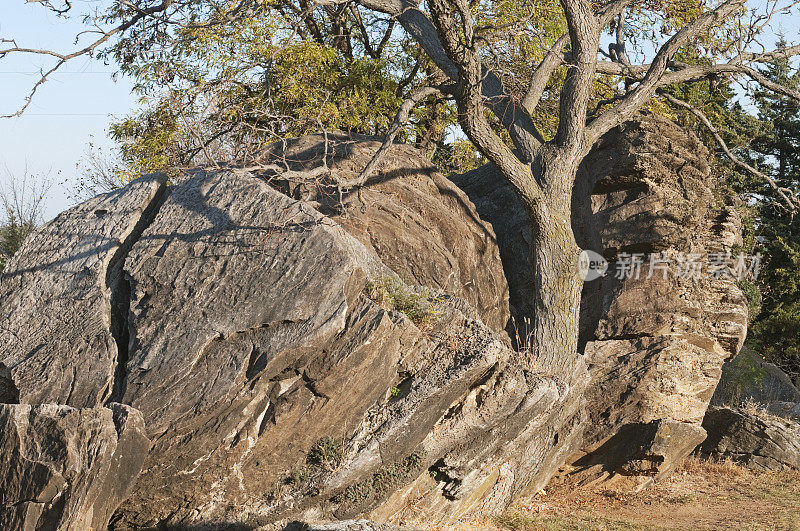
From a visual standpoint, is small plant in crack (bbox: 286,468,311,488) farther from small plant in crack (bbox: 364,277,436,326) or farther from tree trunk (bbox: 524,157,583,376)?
tree trunk (bbox: 524,157,583,376)

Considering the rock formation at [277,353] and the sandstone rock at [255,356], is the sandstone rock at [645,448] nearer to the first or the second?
the rock formation at [277,353]

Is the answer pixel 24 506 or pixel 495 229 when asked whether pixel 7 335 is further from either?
pixel 495 229

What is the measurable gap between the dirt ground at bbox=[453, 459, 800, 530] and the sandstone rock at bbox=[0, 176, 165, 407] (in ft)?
16.6

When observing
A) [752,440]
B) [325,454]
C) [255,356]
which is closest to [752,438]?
[752,440]

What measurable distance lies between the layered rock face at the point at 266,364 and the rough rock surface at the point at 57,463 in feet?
1.85

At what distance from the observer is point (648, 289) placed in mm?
13062

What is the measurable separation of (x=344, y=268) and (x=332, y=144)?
4308mm

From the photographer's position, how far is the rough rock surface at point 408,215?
10.5 meters

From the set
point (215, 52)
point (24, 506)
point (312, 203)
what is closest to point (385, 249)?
point (312, 203)

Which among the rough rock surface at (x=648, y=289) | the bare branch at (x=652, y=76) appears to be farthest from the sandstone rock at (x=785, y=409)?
the bare branch at (x=652, y=76)

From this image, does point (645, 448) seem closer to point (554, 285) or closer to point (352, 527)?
point (554, 285)

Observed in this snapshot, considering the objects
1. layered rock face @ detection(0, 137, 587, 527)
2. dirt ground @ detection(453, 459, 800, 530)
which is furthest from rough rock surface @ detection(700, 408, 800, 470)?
layered rock face @ detection(0, 137, 587, 527)

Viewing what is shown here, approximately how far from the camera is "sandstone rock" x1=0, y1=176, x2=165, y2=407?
7.55 meters

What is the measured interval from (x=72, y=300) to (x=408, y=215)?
16.2ft
